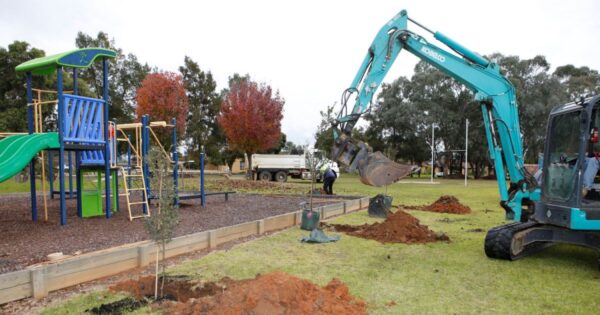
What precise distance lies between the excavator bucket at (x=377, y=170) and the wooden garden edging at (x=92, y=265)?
2679 millimetres

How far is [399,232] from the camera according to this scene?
8.88 m

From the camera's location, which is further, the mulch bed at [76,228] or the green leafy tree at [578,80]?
the green leafy tree at [578,80]

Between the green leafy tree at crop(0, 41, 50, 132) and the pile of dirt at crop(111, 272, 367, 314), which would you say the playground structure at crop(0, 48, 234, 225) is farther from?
the green leafy tree at crop(0, 41, 50, 132)

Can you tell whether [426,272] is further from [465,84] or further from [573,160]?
Answer: [465,84]

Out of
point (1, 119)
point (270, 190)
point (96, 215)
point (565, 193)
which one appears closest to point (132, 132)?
point (1, 119)

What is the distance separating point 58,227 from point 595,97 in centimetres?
1011

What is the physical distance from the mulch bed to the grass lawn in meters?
1.93

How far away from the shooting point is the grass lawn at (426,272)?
4.82 meters

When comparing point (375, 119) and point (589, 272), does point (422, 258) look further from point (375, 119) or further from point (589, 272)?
point (375, 119)

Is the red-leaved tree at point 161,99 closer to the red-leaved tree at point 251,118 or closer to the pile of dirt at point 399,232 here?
the red-leaved tree at point 251,118

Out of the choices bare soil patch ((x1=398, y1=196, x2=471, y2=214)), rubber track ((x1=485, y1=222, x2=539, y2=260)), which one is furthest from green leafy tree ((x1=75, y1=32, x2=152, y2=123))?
rubber track ((x1=485, y1=222, x2=539, y2=260))

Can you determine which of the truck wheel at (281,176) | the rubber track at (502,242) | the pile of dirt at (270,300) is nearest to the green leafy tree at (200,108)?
the truck wheel at (281,176)

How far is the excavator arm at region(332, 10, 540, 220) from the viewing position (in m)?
8.78

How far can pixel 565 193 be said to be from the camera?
639 cm
